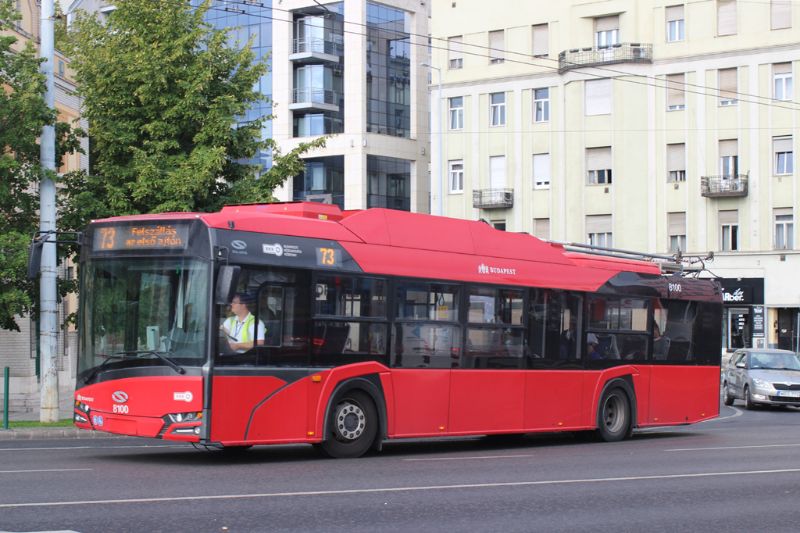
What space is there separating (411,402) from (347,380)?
1214 mm

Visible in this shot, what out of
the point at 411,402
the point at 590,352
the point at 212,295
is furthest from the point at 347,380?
the point at 590,352

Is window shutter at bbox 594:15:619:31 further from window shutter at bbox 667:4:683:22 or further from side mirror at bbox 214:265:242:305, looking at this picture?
side mirror at bbox 214:265:242:305

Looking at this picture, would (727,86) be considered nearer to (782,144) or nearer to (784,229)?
(782,144)

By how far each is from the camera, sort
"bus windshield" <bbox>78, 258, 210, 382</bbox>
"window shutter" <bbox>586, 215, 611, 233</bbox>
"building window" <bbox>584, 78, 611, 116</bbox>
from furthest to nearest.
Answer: "window shutter" <bbox>586, 215, 611, 233</bbox> → "building window" <bbox>584, 78, 611, 116</bbox> → "bus windshield" <bbox>78, 258, 210, 382</bbox>

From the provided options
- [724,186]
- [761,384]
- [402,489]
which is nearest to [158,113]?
[402,489]

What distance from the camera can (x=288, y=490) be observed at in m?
11.8

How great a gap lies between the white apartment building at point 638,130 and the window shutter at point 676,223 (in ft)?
0.21

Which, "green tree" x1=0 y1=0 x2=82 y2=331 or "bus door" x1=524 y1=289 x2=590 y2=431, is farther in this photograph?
"green tree" x1=0 y1=0 x2=82 y2=331

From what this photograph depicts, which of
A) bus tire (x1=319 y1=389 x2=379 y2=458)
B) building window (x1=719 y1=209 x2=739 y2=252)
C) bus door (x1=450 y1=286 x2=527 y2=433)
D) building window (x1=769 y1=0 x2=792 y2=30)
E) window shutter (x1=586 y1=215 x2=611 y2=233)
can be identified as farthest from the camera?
window shutter (x1=586 y1=215 x2=611 y2=233)

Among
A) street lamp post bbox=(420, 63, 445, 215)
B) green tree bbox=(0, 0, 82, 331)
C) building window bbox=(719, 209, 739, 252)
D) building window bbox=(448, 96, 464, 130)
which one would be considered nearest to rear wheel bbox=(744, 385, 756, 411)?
green tree bbox=(0, 0, 82, 331)

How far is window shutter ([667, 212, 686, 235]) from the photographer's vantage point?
5597 centimetres

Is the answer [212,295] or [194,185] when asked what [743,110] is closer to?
[194,185]

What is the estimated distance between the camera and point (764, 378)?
108ft

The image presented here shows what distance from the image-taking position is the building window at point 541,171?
59.4m
